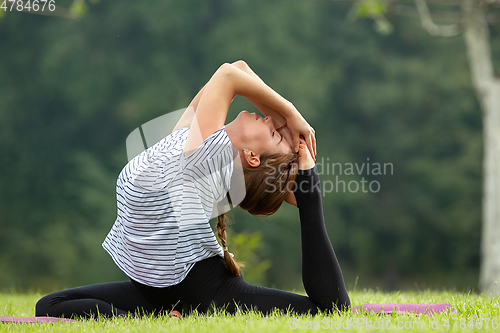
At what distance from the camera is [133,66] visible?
10.7 meters

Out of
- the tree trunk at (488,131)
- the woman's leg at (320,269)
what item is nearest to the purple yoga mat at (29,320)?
the woman's leg at (320,269)

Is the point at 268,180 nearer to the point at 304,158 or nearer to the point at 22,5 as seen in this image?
the point at 304,158

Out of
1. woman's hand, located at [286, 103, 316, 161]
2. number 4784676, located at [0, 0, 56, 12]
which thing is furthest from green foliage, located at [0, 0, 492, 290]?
woman's hand, located at [286, 103, 316, 161]

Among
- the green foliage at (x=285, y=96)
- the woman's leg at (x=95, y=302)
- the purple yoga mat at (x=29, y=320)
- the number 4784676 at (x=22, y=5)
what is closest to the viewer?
the purple yoga mat at (x=29, y=320)

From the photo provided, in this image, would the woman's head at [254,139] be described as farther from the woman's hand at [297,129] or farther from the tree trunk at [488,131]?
the tree trunk at [488,131]

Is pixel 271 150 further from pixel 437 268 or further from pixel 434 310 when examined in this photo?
pixel 437 268

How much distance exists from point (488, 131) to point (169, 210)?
5662 millimetres

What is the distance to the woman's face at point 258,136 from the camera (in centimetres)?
214

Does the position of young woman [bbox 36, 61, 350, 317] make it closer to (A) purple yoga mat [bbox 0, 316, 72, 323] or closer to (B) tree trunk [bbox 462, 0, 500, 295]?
(A) purple yoga mat [bbox 0, 316, 72, 323]

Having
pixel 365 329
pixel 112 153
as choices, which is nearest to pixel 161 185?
pixel 365 329

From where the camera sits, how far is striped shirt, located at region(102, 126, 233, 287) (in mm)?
1963

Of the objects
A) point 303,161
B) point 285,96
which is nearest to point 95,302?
point 303,161

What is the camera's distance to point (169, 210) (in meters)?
1.97

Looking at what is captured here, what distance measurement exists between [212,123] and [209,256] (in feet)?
1.89
